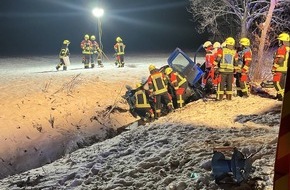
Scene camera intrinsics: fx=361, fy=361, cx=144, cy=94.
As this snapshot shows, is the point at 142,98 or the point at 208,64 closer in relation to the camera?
the point at 142,98

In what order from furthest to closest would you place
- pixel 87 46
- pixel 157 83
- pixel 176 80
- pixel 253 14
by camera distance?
pixel 87 46 < pixel 253 14 < pixel 176 80 < pixel 157 83

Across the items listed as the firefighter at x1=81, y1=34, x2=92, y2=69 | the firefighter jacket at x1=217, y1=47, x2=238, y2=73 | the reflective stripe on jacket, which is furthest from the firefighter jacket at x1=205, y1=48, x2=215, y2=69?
the firefighter at x1=81, y1=34, x2=92, y2=69

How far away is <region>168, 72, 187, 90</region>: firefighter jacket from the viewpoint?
34.4 feet

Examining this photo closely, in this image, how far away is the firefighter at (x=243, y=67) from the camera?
34.5 ft

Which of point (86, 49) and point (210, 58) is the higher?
point (86, 49)

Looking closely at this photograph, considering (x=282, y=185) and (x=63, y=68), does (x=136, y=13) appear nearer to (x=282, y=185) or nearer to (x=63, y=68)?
(x=63, y=68)

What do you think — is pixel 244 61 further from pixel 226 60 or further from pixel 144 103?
pixel 144 103

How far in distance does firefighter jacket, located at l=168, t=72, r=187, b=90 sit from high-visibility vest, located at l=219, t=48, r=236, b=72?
1.19 metres

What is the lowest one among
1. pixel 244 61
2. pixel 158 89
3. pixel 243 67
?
pixel 158 89

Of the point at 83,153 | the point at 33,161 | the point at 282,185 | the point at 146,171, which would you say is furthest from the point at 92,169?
the point at 282,185

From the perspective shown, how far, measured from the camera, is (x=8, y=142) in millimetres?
9453

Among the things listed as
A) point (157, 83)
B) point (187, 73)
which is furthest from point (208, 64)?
point (157, 83)

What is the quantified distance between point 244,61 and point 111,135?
4454mm

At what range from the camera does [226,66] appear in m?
10.4
